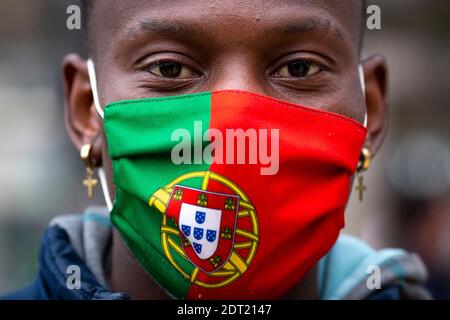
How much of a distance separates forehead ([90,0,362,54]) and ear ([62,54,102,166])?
0.39 metres

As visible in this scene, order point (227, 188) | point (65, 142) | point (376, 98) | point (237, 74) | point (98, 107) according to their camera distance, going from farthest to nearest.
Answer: point (65, 142) → point (376, 98) → point (98, 107) → point (237, 74) → point (227, 188)

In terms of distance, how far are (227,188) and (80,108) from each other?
3.03ft

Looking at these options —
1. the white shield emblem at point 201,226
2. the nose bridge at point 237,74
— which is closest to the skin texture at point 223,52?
the nose bridge at point 237,74

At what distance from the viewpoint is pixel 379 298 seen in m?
3.03

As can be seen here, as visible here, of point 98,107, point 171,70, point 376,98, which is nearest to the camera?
point 171,70

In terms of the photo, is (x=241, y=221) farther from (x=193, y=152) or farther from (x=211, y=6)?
(x=211, y=6)

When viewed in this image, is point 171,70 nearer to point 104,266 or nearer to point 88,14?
point 88,14

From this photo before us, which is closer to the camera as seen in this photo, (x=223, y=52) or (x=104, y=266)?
(x=223, y=52)

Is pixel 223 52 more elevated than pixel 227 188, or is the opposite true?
pixel 223 52

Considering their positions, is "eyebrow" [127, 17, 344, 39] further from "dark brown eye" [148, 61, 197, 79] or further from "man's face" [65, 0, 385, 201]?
"dark brown eye" [148, 61, 197, 79]

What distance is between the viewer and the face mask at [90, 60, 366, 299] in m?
2.43

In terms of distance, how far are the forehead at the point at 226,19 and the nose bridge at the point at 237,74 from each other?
2.3 inches

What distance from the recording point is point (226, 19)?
255 centimetres

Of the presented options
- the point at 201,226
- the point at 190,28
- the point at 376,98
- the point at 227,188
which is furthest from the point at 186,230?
the point at 376,98
